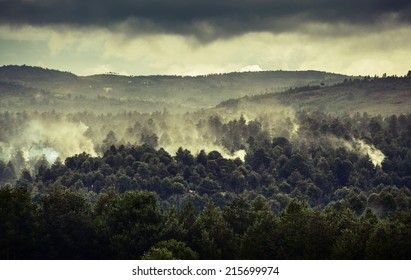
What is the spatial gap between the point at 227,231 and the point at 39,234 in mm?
35731

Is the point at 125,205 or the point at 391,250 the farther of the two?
the point at 125,205
